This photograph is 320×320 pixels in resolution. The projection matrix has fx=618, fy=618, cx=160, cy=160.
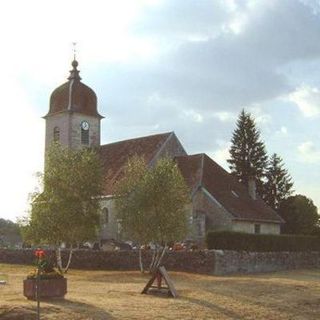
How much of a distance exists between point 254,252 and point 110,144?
26120 millimetres

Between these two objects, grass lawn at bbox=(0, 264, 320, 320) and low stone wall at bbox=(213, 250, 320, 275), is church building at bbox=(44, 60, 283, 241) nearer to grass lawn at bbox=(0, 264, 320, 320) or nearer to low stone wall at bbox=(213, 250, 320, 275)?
low stone wall at bbox=(213, 250, 320, 275)

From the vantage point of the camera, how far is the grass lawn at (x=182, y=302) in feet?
52.3

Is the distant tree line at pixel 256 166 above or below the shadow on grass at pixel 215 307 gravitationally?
above

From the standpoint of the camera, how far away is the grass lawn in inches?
627

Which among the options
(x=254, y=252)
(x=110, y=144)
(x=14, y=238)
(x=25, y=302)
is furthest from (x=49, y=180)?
(x=14, y=238)

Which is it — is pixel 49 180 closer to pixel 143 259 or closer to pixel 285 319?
pixel 143 259

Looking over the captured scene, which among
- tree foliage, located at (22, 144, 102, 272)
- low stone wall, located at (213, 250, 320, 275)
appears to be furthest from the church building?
low stone wall, located at (213, 250, 320, 275)

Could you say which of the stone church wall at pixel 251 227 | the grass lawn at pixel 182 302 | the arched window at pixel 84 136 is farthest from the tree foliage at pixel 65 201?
the arched window at pixel 84 136

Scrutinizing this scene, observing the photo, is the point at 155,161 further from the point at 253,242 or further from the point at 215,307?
the point at 215,307

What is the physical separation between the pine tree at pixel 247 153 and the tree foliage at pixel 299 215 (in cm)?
487

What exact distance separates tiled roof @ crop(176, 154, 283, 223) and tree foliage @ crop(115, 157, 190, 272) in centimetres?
1481

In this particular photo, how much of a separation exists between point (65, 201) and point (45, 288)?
1581 cm

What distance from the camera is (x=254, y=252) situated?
34281 mm

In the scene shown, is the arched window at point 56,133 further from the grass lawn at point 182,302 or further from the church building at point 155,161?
the grass lawn at point 182,302
